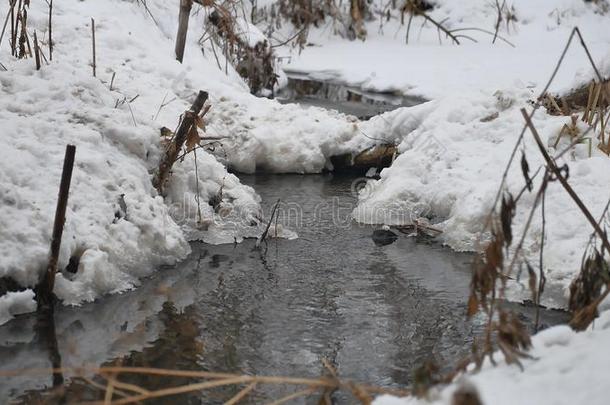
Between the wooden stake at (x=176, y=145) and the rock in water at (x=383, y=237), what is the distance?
57.4 inches

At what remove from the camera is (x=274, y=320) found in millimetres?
3779

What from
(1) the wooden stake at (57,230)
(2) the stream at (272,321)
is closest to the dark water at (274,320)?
(2) the stream at (272,321)

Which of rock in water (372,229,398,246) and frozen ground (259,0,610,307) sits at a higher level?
frozen ground (259,0,610,307)

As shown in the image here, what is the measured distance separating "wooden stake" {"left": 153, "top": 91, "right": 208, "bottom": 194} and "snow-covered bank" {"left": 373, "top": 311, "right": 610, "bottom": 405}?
291 centimetres

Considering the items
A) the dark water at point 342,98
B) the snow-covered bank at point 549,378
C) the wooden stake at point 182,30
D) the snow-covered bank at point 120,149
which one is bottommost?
the dark water at point 342,98

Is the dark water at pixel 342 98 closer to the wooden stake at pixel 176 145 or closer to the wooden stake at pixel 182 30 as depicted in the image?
the wooden stake at pixel 182 30

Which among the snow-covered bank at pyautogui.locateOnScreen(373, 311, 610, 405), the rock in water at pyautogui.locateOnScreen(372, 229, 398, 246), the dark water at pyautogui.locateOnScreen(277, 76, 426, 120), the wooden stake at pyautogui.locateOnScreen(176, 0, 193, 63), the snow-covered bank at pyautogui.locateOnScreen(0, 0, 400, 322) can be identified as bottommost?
the dark water at pyautogui.locateOnScreen(277, 76, 426, 120)

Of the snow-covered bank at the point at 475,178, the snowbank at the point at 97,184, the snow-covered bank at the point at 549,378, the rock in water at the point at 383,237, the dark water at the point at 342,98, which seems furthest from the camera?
the dark water at the point at 342,98

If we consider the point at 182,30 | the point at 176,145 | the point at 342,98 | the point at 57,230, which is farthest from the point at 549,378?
the point at 342,98

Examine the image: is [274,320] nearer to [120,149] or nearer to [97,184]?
[97,184]

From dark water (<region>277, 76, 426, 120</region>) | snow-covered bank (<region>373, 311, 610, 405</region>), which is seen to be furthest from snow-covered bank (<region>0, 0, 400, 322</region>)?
snow-covered bank (<region>373, 311, 610, 405</region>)

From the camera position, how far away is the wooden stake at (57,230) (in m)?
3.44

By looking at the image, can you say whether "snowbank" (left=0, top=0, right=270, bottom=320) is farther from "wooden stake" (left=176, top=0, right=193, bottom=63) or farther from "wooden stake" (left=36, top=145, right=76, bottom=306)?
"wooden stake" (left=176, top=0, right=193, bottom=63)

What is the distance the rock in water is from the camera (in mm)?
5039
